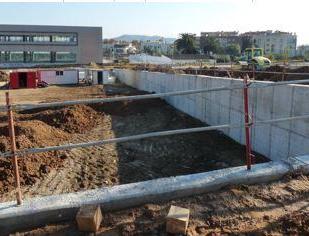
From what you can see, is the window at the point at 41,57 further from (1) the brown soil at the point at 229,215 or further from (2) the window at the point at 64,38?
(1) the brown soil at the point at 229,215

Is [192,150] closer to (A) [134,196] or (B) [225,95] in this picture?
(B) [225,95]

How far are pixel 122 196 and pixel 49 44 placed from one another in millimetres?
79353

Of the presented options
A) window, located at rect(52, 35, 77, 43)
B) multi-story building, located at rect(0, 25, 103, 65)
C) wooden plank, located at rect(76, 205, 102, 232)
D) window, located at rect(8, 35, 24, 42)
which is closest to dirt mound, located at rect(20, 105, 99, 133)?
wooden plank, located at rect(76, 205, 102, 232)

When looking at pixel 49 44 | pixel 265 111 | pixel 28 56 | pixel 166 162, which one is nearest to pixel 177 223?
pixel 265 111

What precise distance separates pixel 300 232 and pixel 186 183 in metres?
1.22

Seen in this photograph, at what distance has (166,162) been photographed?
10875mm

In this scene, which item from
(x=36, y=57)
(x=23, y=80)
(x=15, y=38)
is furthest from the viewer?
(x=36, y=57)

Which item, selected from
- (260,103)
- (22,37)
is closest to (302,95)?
(260,103)

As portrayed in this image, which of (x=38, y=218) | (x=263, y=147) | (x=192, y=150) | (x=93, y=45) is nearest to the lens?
(x=38, y=218)

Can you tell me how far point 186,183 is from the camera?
4.15 meters

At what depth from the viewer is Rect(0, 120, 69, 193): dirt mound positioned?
8.42m

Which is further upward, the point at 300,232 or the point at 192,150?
the point at 300,232

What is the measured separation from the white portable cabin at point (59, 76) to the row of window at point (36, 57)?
3870cm

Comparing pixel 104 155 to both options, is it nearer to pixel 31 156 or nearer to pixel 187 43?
pixel 31 156
